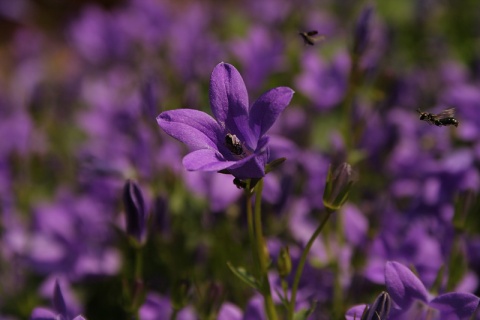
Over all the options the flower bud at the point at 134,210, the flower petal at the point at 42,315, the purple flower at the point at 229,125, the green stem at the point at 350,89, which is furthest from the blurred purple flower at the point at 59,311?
the green stem at the point at 350,89

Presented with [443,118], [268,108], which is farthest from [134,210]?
[443,118]

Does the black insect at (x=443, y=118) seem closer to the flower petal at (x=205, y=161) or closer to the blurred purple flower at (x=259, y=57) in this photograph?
the flower petal at (x=205, y=161)

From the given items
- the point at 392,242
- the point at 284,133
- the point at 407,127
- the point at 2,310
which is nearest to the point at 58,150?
the point at 2,310

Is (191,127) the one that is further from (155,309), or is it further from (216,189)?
(216,189)

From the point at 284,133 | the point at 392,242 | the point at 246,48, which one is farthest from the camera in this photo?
the point at 246,48

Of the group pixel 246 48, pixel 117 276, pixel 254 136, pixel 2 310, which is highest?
pixel 254 136

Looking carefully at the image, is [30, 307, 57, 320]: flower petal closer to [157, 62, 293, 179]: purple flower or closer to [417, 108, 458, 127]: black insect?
[157, 62, 293, 179]: purple flower

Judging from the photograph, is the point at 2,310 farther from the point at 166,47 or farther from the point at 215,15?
the point at 215,15

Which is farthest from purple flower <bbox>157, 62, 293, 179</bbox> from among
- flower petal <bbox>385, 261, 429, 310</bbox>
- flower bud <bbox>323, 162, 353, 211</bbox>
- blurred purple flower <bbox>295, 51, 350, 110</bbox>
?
blurred purple flower <bbox>295, 51, 350, 110</bbox>
